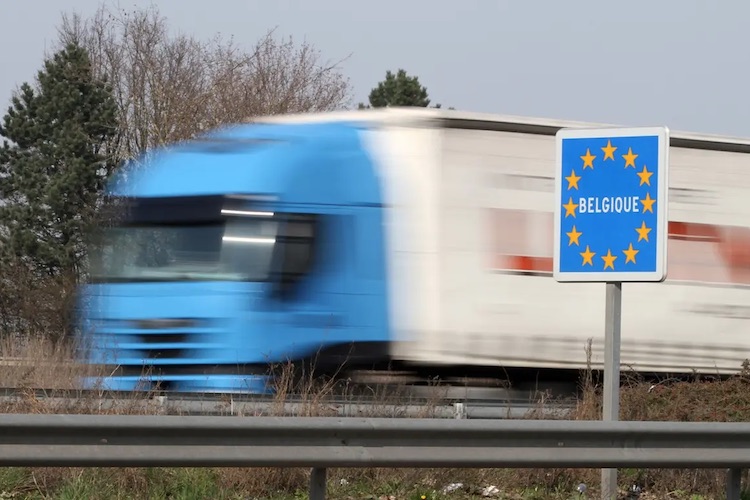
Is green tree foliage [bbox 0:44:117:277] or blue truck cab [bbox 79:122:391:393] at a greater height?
green tree foliage [bbox 0:44:117:277]

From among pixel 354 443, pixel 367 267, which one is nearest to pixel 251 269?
pixel 367 267

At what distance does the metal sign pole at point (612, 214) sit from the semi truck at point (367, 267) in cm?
479

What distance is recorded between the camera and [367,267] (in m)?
11.5

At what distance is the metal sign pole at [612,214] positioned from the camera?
21.0ft

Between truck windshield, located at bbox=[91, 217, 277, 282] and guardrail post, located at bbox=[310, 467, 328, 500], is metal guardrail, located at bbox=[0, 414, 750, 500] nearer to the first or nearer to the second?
guardrail post, located at bbox=[310, 467, 328, 500]

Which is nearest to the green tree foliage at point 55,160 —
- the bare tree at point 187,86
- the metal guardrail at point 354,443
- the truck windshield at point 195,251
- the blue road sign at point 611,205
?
the bare tree at point 187,86

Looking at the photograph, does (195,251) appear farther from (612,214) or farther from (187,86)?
(187,86)

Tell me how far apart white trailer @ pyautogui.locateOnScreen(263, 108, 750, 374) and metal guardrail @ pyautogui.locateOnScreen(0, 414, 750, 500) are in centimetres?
546

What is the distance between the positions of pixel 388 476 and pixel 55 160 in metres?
41.5

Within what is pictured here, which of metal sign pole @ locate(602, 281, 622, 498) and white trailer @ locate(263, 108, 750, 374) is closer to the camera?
metal sign pole @ locate(602, 281, 622, 498)

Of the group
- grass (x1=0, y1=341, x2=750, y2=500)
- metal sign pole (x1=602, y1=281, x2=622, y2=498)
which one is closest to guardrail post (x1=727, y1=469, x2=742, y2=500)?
metal sign pole (x1=602, y1=281, x2=622, y2=498)

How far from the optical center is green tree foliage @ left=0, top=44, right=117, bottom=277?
4216 centimetres

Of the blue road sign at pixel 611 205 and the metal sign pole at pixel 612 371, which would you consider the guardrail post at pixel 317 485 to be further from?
the blue road sign at pixel 611 205

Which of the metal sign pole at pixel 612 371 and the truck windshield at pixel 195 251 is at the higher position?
the truck windshield at pixel 195 251
